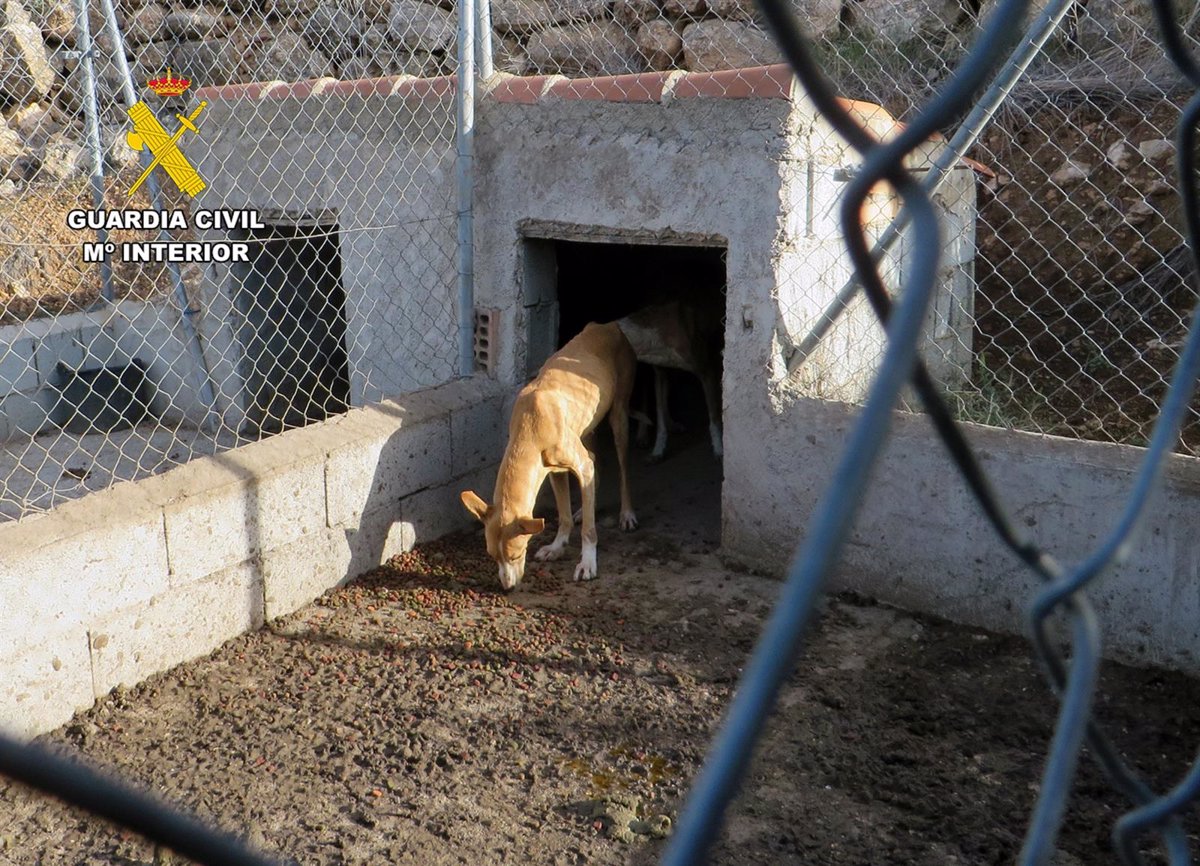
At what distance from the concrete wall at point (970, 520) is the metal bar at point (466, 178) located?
160cm

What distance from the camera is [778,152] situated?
496cm

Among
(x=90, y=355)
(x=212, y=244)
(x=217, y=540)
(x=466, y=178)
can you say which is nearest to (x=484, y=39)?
(x=466, y=178)

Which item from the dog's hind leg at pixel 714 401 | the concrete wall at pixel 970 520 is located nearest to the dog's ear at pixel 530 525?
the concrete wall at pixel 970 520

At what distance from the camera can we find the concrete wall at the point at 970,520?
430cm

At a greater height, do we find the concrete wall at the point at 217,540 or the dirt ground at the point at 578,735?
the concrete wall at the point at 217,540

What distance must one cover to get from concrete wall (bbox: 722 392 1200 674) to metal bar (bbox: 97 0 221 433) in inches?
154

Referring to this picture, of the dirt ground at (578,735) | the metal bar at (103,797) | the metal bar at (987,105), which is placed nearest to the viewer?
the metal bar at (103,797)

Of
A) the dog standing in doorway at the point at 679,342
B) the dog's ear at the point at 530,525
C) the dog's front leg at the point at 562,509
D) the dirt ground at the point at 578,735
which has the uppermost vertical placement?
the dog standing in doorway at the point at 679,342

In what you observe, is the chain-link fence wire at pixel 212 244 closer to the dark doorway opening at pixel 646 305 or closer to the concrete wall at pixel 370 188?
the concrete wall at pixel 370 188

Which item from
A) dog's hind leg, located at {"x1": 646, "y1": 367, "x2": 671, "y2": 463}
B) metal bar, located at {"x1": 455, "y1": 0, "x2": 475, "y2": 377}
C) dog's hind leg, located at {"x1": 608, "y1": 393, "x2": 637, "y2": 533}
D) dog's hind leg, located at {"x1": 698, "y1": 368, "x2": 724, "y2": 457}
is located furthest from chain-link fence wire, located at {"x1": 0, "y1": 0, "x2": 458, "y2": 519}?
dog's hind leg, located at {"x1": 698, "y1": 368, "x2": 724, "y2": 457}

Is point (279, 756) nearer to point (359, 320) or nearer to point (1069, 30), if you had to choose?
point (359, 320)

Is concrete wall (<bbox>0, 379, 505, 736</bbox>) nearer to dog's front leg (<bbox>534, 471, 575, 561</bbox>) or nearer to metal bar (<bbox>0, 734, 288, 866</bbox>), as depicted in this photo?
dog's front leg (<bbox>534, 471, 575, 561</bbox>)

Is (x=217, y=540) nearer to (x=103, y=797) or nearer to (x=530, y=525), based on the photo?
(x=530, y=525)

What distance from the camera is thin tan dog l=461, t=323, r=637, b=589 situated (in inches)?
207
